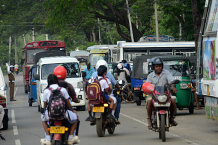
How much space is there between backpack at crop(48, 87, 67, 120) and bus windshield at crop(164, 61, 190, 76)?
1107 cm

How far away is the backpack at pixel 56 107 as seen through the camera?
9766 mm

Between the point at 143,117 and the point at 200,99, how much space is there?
3709mm

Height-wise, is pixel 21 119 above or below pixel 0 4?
below

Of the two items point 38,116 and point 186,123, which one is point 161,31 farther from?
point 186,123

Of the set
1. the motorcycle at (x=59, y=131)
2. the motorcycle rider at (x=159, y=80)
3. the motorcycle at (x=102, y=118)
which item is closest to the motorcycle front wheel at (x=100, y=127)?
the motorcycle at (x=102, y=118)

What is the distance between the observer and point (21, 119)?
20812mm

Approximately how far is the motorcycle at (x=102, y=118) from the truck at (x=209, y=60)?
7.12ft

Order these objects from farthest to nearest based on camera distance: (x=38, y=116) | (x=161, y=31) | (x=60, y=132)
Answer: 1. (x=161, y=31)
2. (x=38, y=116)
3. (x=60, y=132)

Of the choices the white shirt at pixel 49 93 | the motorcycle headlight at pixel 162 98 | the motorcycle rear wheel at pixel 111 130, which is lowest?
the motorcycle rear wheel at pixel 111 130

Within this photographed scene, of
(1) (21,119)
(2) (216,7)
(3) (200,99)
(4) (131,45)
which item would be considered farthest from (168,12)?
(2) (216,7)

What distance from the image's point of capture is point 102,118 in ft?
47.2

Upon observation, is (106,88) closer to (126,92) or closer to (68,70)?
(68,70)

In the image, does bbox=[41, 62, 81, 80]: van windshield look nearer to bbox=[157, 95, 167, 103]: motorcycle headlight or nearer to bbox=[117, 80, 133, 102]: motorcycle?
bbox=[117, 80, 133, 102]: motorcycle

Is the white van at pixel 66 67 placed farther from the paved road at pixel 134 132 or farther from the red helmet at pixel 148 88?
the red helmet at pixel 148 88
